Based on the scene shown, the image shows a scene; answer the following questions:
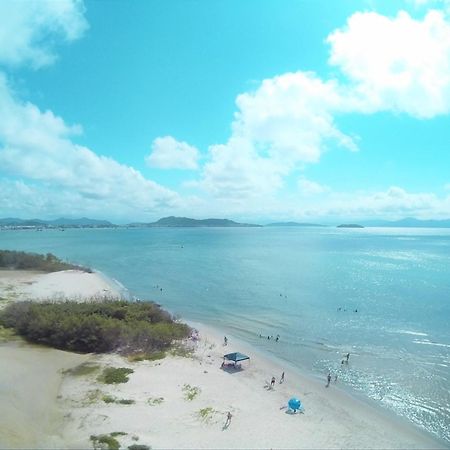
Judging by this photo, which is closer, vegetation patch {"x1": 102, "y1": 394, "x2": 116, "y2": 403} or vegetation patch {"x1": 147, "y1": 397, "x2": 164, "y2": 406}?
vegetation patch {"x1": 102, "y1": 394, "x2": 116, "y2": 403}

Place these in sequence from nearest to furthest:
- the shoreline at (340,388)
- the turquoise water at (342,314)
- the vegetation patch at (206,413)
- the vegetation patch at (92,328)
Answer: the vegetation patch at (206,413) < the shoreline at (340,388) < the turquoise water at (342,314) < the vegetation patch at (92,328)

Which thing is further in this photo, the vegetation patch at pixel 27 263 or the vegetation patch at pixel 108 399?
the vegetation patch at pixel 27 263

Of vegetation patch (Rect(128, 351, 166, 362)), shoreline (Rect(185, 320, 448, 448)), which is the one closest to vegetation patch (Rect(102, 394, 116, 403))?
vegetation patch (Rect(128, 351, 166, 362))

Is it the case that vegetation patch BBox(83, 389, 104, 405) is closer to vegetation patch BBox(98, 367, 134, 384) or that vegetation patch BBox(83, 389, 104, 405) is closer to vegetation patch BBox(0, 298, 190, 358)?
vegetation patch BBox(98, 367, 134, 384)

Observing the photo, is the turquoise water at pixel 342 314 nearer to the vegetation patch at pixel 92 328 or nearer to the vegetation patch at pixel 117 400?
the vegetation patch at pixel 92 328

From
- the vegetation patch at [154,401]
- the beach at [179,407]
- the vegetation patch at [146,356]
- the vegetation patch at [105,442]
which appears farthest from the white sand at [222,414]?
the vegetation patch at [146,356]

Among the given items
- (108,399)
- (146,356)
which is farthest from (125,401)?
(146,356)

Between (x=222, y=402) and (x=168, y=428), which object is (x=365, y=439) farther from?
(x=168, y=428)
